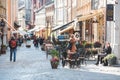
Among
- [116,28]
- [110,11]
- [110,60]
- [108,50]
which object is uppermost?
[110,11]

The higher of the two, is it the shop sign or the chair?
the shop sign

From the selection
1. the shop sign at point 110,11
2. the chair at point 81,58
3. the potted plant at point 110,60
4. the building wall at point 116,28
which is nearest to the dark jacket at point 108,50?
the building wall at point 116,28

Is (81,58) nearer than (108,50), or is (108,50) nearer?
(81,58)

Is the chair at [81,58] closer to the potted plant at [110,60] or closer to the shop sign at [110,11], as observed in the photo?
the potted plant at [110,60]

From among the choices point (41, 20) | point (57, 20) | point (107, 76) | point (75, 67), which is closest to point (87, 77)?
point (107, 76)

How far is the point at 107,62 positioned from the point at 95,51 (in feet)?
22.9

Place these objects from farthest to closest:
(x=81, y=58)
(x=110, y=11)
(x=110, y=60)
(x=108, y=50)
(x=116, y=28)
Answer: (x=110, y=11) < (x=116, y=28) < (x=108, y=50) < (x=81, y=58) < (x=110, y=60)

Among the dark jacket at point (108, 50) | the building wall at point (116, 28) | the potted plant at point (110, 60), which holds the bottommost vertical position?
the potted plant at point (110, 60)

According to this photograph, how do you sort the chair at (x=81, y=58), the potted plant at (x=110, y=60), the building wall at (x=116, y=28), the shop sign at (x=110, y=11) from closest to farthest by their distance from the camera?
the chair at (x=81, y=58) → the potted plant at (x=110, y=60) → the building wall at (x=116, y=28) → the shop sign at (x=110, y=11)

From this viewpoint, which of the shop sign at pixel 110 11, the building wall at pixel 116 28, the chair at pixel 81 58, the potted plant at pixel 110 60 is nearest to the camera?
the chair at pixel 81 58

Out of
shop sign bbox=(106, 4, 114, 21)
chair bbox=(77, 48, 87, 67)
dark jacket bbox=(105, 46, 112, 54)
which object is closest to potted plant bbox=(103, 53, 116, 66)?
dark jacket bbox=(105, 46, 112, 54)

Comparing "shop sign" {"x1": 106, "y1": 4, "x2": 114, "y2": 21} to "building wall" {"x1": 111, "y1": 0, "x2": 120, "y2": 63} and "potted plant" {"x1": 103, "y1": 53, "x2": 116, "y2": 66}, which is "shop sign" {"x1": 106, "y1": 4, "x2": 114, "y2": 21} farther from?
"potted plant" {"x1": 103, "y1": 53, "x2": 116, "y2": 66}

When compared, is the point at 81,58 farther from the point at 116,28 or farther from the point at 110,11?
the point at 110,11

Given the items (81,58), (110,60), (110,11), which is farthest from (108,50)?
(110,11)
